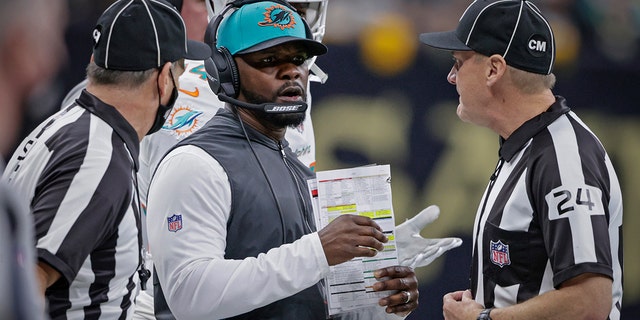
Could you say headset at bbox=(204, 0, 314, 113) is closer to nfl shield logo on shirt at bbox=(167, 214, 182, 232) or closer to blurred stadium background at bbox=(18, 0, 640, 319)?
nfl shield logo on shirt at bbox=(167, 214, 182, 232)

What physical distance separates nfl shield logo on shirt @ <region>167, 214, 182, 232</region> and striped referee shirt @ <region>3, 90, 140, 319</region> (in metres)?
0.09

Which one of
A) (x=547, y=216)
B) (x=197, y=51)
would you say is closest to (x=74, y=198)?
(x=197, y=51)

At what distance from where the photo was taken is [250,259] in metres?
2.29

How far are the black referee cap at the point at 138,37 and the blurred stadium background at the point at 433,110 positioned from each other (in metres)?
1.78

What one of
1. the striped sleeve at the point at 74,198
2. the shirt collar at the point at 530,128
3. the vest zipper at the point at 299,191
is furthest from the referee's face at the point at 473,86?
the striped sleeve at the point at 74,198

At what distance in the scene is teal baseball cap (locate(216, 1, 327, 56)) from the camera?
2.56 meters

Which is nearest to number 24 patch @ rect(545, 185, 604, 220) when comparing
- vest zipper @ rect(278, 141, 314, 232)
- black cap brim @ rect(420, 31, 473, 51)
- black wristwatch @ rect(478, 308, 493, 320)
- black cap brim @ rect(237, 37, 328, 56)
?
black wristwatch @ rect(478, 308, 493, 320)

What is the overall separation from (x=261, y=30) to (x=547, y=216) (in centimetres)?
92

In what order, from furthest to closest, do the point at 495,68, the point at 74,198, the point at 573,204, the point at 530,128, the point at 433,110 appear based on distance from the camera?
the point at 433,110 → the point at 495,68 → the point at 530,128 → the point at 573,204 → the point at 74,198

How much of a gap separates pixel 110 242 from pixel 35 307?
108 cm

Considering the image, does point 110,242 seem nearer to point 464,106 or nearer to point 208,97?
point 464,106

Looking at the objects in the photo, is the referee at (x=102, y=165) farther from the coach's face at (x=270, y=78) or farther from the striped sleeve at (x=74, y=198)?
the coach's face at (x=270, y=78)

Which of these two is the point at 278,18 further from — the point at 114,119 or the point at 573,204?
the point at 573,204

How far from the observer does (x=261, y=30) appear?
2.56m
